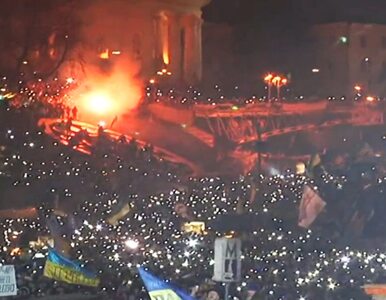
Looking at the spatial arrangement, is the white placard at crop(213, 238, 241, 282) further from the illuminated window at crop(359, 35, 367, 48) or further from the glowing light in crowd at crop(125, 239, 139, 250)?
the illuminated window at crop(359, 35, 367, 48)

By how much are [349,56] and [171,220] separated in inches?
190

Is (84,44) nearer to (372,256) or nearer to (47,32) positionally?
(47,32)

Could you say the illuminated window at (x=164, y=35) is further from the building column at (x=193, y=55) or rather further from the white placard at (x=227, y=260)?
the white placard at (x=227, y=260)

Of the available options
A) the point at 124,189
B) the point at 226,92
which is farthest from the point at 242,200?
the point at 226,92

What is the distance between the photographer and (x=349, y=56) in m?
9.61

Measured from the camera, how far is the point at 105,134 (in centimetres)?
773

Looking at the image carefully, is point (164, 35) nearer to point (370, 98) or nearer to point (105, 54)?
point (105, 54)

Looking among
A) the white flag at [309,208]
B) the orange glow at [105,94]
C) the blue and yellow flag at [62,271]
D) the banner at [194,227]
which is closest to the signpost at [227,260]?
the blue and yellow flag at [62,271]

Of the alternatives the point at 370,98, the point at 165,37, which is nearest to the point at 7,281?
the point at 165,37

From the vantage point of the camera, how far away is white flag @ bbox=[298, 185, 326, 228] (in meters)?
5.48

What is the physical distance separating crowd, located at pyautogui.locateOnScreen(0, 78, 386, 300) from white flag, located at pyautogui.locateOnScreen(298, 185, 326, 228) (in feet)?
0.29

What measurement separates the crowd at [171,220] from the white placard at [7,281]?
656 millimetres

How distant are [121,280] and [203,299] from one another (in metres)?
0.61

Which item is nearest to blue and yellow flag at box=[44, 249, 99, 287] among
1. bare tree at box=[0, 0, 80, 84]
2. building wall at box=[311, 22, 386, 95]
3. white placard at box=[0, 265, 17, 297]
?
white placard at box=[0, 265, 17, 297]
